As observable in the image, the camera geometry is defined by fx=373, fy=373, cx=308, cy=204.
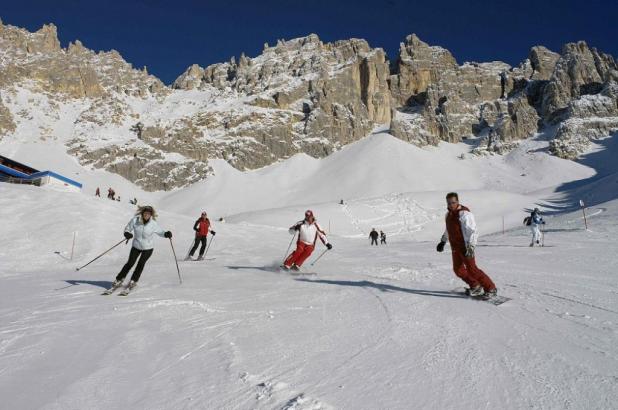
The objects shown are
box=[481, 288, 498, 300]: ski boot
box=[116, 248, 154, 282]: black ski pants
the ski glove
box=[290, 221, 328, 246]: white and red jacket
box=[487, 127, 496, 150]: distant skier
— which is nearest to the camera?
box=[481, 288, 498, 300]: ski boot

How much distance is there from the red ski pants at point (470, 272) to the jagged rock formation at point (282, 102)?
108 metres

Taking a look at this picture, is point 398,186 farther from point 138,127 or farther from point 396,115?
point 138,127

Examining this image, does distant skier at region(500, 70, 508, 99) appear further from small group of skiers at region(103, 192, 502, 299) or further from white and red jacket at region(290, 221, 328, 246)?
small group of skiers at region(103, 192, 502, 299)

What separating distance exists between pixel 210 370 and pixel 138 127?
132 metres

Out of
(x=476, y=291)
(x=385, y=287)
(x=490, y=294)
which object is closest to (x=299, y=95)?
(x=385, y=287)

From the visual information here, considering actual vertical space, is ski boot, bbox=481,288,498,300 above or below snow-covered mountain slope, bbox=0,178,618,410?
above

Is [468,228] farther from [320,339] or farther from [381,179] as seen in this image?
[381,179]

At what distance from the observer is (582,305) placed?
5.29 metres

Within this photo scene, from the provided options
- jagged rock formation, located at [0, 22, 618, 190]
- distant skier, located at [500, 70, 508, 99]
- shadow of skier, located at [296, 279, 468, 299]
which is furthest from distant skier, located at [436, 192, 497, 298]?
distant skier, located at [500, 70, 508, 99]

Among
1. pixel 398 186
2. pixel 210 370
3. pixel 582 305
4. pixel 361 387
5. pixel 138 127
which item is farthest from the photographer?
pixel 138 127

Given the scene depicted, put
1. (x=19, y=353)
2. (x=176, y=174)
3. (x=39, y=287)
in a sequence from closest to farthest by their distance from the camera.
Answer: (x=19, y=353), (x=39, y=287), (x=176, y=174)

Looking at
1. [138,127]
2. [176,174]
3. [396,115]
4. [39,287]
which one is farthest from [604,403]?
[396,115]

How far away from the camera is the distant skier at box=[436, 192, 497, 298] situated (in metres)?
6.23

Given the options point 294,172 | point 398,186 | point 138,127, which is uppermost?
point 138,127
